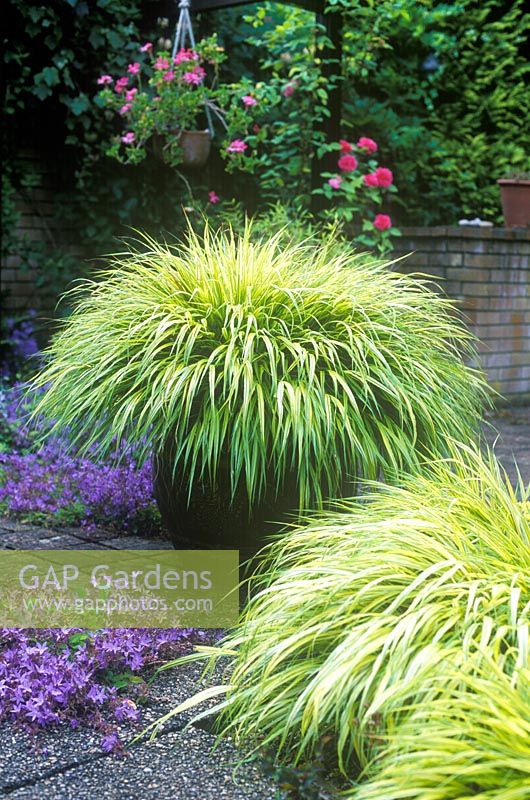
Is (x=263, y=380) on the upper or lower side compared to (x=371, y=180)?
lower

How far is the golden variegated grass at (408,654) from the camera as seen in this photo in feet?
4.53

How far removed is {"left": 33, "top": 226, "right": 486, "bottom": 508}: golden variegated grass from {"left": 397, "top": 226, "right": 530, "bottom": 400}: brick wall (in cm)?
301

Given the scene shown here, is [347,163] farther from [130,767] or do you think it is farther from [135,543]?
[130,767]

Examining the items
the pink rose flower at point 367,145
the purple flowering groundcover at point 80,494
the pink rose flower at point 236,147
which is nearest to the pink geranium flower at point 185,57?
the pink rose flower at point 236,147

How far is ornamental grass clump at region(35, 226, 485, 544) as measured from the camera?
243 cm

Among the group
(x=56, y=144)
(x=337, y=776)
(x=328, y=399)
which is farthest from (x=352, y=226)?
(x=337, y=776)

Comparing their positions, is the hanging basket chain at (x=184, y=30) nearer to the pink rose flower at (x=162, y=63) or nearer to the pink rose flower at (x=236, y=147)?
the pink rose flower at (x=162, y=63)

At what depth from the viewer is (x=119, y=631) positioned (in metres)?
2.20

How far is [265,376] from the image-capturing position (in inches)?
99.6

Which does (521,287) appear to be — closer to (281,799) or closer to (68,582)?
(68,582)

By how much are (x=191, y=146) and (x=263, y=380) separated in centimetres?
311

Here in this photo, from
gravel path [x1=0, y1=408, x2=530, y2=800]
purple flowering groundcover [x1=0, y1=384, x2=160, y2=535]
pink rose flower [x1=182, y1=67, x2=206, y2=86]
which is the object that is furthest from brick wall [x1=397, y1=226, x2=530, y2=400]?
gravel path [x1=0, y1=408, x2=530, y2=800]

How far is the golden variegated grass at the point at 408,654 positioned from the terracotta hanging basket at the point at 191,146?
3581 millimetres

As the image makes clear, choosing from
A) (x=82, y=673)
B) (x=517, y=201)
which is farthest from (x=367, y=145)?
(x=82, y=673)
